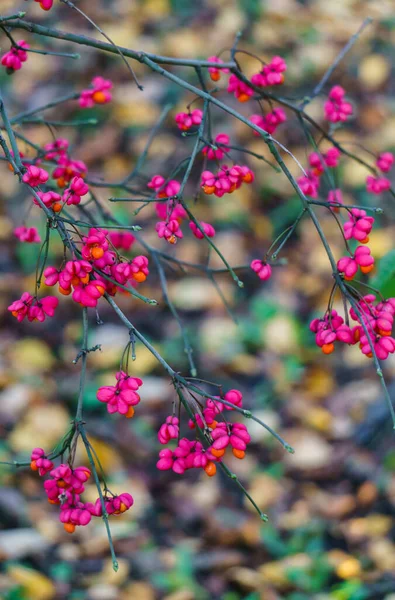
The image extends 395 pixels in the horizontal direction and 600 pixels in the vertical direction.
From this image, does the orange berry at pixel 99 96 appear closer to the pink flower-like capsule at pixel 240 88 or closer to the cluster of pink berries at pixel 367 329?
the pink flower-like capsule at pixel 240 88

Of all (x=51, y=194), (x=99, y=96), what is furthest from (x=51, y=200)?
(x=99, y=96)

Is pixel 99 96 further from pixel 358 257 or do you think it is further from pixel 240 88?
pixel 358 257

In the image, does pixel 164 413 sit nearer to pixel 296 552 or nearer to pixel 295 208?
pixel 296 552

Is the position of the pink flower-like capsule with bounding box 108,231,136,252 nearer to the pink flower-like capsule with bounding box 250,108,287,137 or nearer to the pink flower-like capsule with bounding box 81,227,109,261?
the pink flower-like capsule with bounding box 250,108,287,137

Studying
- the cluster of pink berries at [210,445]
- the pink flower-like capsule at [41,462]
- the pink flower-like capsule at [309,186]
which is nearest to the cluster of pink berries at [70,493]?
the pink flower-like capsule at [41,462]

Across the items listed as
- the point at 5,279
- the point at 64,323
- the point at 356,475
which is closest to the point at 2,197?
the point at 5,279

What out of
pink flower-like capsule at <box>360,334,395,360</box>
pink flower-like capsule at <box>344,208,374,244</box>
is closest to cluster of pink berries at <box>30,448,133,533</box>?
pink flower-like capsule at <box>360,334,395,360</box>

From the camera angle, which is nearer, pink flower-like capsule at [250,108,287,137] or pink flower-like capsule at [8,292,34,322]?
pink flower-like capsule at [8,292,34,322]
